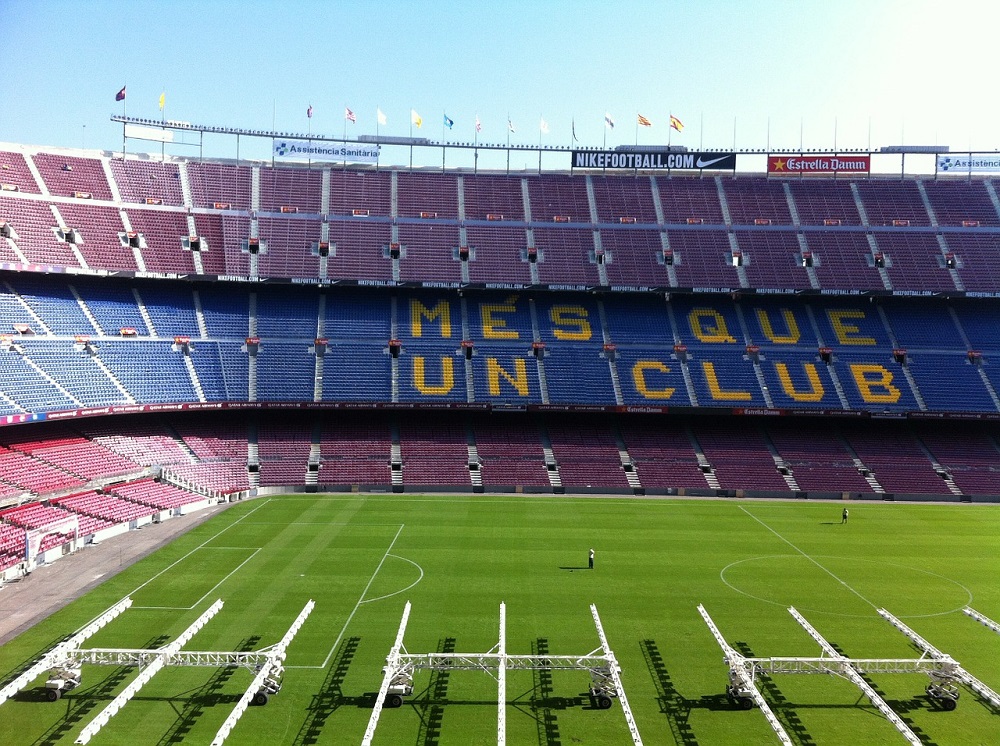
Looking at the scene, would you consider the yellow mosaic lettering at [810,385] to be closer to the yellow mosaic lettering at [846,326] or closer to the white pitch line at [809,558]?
the yellow mosaic lettering at [846,326]

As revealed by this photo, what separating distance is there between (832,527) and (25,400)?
2182 inches

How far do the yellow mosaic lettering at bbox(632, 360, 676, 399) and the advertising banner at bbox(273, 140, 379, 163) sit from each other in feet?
122

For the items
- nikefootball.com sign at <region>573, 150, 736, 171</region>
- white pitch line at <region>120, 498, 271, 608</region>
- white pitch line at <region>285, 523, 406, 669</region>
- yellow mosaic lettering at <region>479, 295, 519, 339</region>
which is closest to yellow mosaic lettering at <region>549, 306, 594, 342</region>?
yellow mosaic lettering at <region>479, 295, 519, 339</region>

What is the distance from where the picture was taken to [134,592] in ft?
108

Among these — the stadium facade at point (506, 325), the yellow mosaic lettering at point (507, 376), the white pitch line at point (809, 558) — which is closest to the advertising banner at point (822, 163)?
the stadium facade at point (506, 325)

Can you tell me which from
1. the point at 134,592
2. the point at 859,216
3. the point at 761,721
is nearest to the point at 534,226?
the point at 859,216

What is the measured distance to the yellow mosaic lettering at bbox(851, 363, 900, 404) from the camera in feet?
202

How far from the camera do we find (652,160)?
247 feet

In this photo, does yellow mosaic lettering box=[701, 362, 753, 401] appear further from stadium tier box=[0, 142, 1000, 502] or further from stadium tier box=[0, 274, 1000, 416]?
stadium tier box=[0, 142, 1000, 502]

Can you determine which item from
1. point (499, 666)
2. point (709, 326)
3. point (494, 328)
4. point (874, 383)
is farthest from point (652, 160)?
point (499, 666)

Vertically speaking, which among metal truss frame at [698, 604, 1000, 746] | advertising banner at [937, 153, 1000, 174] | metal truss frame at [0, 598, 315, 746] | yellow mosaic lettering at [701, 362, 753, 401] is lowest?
metal truss frame at [698, 604, 1000, 746]

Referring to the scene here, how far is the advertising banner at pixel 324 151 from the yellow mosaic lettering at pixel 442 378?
25941 millimetres

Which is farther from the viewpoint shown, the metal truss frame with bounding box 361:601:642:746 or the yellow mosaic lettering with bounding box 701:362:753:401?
the yellow mosaic lettering with bounding box 701:362:753:401

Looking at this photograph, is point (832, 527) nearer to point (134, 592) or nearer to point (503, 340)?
point (503, 340)
